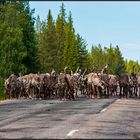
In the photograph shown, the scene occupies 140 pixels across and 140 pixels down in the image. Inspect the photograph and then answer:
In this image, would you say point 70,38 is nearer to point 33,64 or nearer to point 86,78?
point 33,64

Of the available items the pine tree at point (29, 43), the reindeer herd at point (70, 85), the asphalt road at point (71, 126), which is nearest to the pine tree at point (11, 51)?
the pine tree at point (29, 43)

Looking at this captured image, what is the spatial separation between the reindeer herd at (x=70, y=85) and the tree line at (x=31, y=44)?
130 inches

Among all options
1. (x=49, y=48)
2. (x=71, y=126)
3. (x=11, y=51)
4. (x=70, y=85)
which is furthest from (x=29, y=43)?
(x=71, y=126)

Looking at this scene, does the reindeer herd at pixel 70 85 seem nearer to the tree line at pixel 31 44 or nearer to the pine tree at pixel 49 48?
the tree line at pixel 31 44

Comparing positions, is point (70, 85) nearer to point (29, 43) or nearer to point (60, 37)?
point (29, 43)

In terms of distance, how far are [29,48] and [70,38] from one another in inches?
1584

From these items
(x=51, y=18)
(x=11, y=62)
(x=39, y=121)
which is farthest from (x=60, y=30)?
(x=39, y=121)

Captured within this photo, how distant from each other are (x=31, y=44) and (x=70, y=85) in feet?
123

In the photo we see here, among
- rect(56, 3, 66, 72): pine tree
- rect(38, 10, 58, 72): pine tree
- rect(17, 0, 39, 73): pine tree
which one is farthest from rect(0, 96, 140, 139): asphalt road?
rect(56, 3, 66, 72): pine tree

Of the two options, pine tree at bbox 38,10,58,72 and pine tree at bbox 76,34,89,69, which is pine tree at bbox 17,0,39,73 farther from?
pine tree at bbox 76,34,89,69

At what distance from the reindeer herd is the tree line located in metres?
3.31

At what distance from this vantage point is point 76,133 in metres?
16.8

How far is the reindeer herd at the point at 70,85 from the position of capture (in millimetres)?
42828

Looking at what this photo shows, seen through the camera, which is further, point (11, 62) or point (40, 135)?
point (11, 62)
